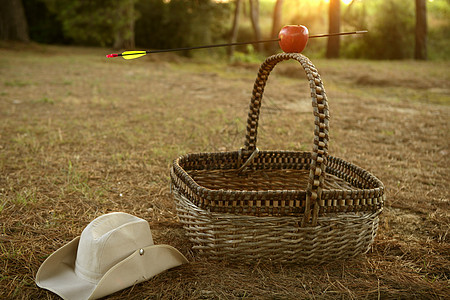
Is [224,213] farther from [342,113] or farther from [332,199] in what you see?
[342,113]

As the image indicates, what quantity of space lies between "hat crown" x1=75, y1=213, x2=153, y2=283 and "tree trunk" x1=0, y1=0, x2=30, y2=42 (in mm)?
15931

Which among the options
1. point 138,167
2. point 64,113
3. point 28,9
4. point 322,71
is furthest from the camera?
point 28,9

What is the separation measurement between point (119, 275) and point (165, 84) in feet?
22.7

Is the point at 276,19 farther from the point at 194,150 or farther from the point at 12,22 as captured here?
the point at 194,150

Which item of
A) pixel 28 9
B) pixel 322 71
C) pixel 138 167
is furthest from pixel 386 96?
pixel 28 9

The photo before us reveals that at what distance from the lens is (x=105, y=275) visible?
150 cm

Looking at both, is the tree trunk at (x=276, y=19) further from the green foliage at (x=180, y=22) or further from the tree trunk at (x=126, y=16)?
the tree trunk at (x=126, y=16)

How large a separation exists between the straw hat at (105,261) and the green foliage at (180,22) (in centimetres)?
1406

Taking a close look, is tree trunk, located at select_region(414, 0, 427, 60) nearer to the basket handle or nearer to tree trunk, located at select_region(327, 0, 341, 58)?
tree trunk, located at select_region(327, 0, 341, 58)

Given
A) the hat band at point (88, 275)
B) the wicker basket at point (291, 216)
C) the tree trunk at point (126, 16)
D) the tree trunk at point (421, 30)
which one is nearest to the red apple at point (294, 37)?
the wicker basket at point (291, 216)

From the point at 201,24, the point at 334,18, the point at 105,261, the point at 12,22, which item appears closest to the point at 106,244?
the point at 105,261

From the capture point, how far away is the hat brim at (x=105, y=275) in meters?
1.53

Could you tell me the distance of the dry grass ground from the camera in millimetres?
1734

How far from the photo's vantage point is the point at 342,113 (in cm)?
574
